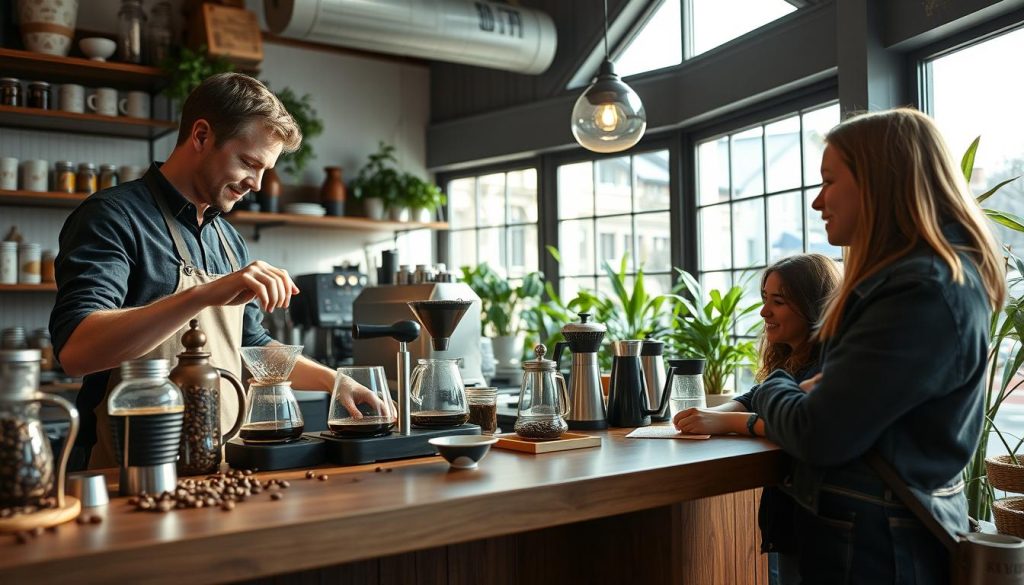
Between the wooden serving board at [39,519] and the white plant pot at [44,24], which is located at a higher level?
the white plant pot at [44,24]

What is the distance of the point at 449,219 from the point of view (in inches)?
220

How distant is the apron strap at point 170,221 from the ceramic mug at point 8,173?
7.86 ft

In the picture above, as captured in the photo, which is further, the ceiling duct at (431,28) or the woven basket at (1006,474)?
the ceiling duct at (431,28)

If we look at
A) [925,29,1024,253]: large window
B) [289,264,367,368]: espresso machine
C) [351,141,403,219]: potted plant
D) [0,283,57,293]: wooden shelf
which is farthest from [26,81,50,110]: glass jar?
[925,29,1024,253]: large window

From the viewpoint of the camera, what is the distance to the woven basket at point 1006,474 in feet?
7.77

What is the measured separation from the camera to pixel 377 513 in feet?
4.01

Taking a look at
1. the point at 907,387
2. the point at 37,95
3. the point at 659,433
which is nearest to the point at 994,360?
the point at 659,433

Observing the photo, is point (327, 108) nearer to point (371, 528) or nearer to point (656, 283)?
point (656, 283)

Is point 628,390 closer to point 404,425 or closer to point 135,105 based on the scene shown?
point 404,425

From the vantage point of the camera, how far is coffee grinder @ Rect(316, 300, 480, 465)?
5.32 ft

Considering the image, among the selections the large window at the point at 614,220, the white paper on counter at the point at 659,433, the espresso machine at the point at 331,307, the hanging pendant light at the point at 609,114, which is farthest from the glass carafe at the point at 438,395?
the large window at the point at 614,220

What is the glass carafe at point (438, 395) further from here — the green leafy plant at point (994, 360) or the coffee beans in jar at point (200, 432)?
the green leafy plant at point (994, 360)

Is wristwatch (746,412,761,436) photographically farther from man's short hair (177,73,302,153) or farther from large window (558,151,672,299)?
large window (558,151,672,299)

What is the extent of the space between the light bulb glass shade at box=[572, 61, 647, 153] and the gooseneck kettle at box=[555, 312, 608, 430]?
0.89m
